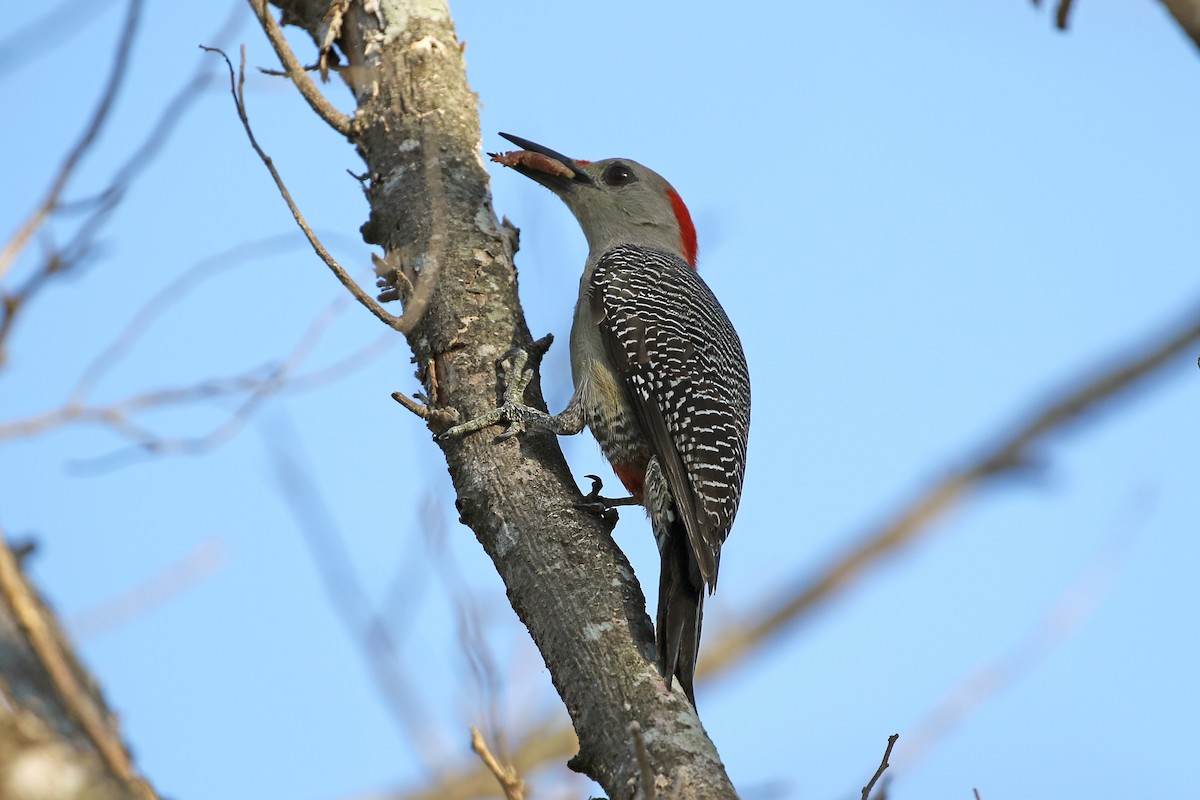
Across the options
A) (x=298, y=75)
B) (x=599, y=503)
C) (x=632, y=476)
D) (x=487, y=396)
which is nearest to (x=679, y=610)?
(x=599, y=503)

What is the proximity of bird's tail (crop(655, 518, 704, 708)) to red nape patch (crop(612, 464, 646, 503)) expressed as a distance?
0.46 m

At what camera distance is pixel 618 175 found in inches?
263

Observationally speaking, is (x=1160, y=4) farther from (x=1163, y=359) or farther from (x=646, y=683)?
(x=646, y=683)

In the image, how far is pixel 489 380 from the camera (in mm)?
4457

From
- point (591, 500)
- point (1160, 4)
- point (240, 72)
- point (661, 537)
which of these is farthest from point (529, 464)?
point (1160, 4)

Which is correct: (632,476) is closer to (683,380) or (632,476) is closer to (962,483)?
(683,380)

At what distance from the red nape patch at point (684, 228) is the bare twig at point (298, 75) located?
2378mm

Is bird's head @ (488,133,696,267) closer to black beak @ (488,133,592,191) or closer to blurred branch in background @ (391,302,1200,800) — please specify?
black beak @ (488,133,592,191)

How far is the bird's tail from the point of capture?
362cm

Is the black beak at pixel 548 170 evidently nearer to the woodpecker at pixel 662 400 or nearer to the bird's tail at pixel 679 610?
the woodpecker at pixel 662 400

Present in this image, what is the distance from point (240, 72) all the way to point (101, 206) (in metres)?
1.55

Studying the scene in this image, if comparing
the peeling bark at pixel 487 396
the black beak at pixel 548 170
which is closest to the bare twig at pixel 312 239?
the peeling bark at pixel 487 396

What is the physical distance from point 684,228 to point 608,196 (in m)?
0.65

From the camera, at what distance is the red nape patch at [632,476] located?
5148 mm
